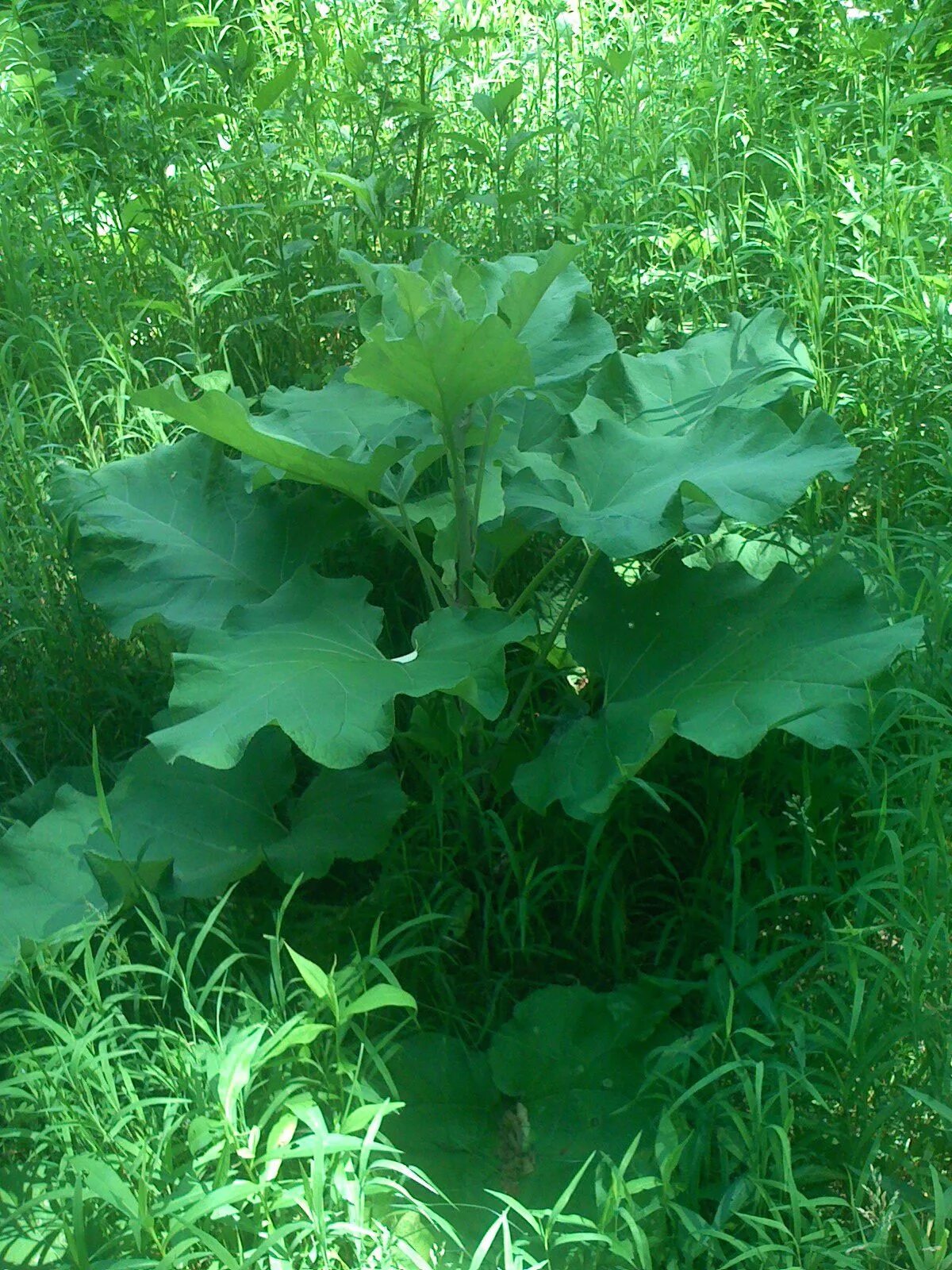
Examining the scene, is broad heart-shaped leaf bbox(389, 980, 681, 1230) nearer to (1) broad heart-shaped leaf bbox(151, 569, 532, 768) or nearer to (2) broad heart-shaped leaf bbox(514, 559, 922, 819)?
(2) broad heart-shaped leaf bbox(514, 559, 922, 819)

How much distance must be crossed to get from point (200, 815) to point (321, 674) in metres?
0.46

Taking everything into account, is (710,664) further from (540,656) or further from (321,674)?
(321,674)

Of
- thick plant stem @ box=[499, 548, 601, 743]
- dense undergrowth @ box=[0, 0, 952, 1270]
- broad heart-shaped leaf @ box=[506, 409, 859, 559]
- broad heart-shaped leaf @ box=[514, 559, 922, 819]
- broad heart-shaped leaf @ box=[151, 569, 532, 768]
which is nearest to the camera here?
dense undergrowth @ box=[0, 0, 952, 1270]

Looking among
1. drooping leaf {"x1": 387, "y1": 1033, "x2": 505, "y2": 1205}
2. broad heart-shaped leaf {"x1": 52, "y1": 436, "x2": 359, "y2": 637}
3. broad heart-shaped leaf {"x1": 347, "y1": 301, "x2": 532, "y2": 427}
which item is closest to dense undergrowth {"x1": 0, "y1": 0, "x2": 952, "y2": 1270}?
drooping leaf {"x1": 387, "y1": 1033, "x2": 505, "y2": 1205}

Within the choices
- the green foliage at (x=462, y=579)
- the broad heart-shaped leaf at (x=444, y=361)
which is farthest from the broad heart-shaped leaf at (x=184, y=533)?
the broad heart-shaped leaf at (x=444, y=361)

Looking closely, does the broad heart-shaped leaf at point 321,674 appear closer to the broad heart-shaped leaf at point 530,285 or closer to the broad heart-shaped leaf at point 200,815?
the broad heart-shaped leaf at point 200,815

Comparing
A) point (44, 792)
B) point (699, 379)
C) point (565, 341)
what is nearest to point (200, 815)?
point (44, 792)

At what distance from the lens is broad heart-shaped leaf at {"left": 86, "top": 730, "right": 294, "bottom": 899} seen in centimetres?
221

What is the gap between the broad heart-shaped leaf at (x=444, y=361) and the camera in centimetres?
201

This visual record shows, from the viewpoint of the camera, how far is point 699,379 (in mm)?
2619

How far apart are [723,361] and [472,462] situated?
0.59 metres

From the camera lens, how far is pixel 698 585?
232 cm

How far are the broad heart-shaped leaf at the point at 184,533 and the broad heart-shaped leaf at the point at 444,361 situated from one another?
0.51 metres

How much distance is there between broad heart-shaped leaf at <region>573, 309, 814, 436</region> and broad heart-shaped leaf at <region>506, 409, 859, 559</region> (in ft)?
0.43
